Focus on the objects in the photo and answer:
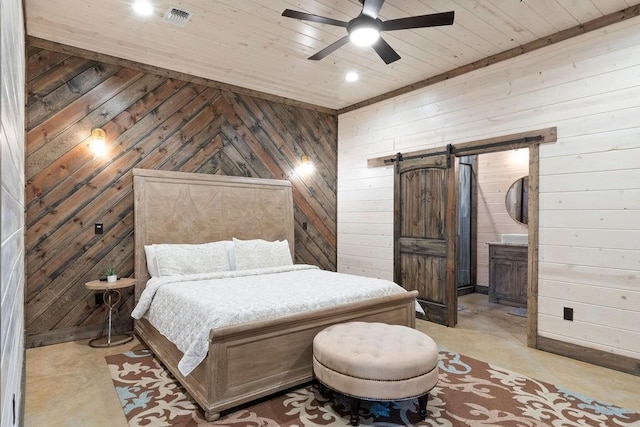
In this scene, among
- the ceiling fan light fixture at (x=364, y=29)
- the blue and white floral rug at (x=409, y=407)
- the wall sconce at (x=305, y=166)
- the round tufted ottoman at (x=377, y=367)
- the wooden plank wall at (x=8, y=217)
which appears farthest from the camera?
the wall sconce at (x=305, y=166)

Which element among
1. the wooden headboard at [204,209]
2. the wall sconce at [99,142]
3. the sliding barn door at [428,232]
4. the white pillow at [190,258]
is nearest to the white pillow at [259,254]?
the white pillow at [190,258]

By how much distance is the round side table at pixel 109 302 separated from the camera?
3.65 meters

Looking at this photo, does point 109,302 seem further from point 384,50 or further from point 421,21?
point 421,21

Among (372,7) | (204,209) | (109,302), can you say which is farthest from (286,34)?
(109,302)

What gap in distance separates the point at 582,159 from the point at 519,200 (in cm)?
273

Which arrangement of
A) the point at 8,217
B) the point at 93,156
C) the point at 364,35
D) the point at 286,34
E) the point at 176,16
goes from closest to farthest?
the point at 8,217 < the point at 364,35 < the point at 176,16 < the point at 286,34 < the point at 93,156

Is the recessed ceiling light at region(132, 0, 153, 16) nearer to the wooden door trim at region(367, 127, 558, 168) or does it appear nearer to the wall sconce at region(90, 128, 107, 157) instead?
the wall sconce at region(90, 128, 107, 157)

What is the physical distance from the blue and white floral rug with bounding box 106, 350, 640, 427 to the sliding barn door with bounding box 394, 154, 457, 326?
158 centimetres

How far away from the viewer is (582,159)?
3447 millimetres

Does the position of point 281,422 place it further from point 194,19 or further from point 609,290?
point 194,19

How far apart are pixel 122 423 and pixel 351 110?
4810mm

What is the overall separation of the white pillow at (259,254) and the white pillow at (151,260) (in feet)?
2.79

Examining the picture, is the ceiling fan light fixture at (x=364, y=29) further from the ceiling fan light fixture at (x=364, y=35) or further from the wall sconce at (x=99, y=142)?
the wall sconce at (x=99, y=142)

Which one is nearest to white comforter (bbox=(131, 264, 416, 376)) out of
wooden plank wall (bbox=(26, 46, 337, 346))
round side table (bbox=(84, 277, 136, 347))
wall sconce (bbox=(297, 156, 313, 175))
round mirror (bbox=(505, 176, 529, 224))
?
round side table (bbox=(84, 277, 136, 347))
